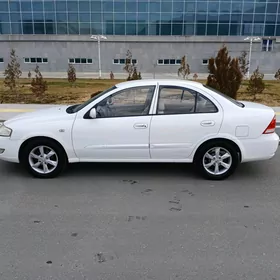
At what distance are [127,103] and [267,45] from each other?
145ft

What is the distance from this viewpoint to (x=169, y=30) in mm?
42188

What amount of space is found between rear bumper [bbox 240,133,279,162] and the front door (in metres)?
1.53

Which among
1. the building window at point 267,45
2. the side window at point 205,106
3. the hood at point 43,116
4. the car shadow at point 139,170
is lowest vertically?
the car shadow at point 139,170

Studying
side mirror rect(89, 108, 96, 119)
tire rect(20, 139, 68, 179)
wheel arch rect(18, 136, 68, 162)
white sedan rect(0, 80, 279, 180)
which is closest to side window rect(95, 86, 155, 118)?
white sedan rect(0, 80, 279, 180)

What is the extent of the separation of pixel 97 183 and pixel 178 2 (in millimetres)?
41586

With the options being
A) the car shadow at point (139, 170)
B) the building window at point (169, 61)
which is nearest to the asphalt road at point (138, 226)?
the car shadow at point (139, 170)

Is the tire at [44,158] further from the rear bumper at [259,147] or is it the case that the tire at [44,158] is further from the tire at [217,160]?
the rear bumper at [259,147]

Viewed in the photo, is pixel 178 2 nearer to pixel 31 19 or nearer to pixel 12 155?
pixel 31 19

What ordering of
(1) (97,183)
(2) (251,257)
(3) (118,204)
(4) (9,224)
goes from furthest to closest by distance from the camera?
1. (1) (97,183)
2. (3) (118,204)
3. (4) (9,224)
4. (2) (251,257)

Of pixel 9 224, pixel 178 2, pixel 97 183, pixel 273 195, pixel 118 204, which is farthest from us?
pixel 178 2

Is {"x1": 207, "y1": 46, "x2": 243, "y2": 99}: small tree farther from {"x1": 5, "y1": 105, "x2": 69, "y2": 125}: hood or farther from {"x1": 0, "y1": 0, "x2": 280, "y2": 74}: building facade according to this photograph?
{"x1": 0, "y1": 0, "x2": 280, "y2": 74}: building facade

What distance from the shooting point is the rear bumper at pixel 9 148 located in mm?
4691

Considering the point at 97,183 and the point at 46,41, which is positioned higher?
the point at 46,41

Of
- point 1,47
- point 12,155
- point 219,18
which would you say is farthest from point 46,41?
point 12,155
